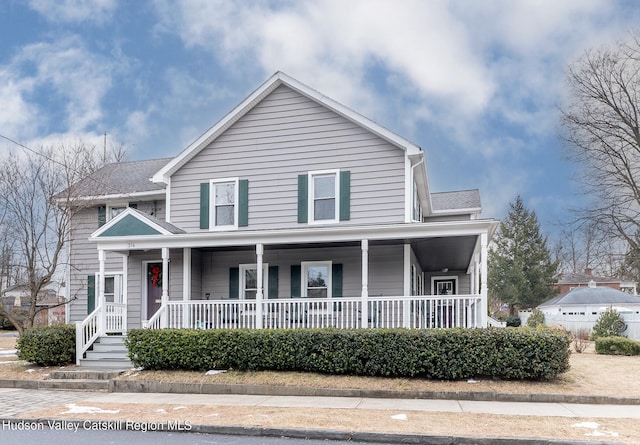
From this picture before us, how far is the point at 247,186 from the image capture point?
1491 centimetres

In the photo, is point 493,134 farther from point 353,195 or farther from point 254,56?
point 353,195

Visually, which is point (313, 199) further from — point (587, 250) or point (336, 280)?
point (587, 250)

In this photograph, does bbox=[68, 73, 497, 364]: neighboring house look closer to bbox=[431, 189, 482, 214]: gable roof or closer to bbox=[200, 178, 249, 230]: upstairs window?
bbox=[200, 178, 249, 230]: upstairs window

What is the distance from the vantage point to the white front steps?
12672 millimetres

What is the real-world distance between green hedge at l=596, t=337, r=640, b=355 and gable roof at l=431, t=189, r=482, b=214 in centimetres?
591

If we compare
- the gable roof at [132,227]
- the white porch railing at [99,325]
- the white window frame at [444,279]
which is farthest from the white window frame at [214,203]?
the white window frame at [444,279]

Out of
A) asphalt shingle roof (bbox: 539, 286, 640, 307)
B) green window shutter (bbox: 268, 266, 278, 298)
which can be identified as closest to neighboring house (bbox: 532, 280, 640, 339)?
asphalt shingle roof (bbox: 539, 286, 640, 307)

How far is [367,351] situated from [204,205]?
269 inches

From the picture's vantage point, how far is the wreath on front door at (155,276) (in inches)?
610

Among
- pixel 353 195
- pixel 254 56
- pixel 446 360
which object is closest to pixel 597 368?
pixel 446 360

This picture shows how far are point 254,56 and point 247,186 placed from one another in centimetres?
1389

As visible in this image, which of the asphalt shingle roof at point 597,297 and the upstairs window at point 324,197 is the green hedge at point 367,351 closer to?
the upstairs window at point 324,197

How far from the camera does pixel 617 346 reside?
15453 millimetres

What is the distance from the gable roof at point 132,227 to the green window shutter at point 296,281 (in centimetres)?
331
